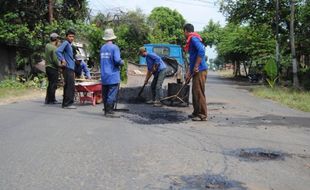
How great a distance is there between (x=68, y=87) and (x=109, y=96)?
1.89 m

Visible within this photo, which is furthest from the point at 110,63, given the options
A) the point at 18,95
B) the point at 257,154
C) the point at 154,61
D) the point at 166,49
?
the point at 166,49

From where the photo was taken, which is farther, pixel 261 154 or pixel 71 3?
pixel 71 3

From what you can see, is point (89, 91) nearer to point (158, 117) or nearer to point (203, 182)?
point (158, 117)

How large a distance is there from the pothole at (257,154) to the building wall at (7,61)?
21.5 meters

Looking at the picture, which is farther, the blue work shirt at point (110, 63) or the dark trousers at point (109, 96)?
the blue work shirt at point (110, 63)

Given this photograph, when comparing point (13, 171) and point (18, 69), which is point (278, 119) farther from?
point (18, 69)

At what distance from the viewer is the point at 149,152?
7.51 meters

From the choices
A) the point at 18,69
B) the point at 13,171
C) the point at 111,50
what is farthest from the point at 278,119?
the point at 18,69

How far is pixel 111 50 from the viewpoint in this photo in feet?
39.2

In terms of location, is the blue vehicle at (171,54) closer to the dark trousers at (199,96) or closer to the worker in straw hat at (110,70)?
the worker in straw hat at (110,70)

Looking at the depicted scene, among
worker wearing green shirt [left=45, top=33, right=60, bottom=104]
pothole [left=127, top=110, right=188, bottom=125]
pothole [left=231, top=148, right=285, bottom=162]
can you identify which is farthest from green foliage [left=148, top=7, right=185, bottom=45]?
pothole [left=231, top=148, right=285, bottom=162]

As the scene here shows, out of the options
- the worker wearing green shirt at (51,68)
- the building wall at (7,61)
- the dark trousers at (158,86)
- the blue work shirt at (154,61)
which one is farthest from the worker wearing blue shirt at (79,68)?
the building wall at (7,61)

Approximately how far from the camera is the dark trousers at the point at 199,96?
1131 cm

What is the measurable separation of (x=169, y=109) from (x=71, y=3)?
53.0ft
